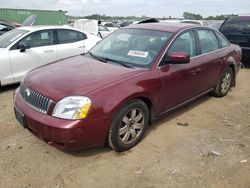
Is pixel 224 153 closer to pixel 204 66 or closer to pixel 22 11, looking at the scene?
pixel 204 66

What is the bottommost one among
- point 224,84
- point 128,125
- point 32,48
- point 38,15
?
point 38,15

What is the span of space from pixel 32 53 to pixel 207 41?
3871 mm

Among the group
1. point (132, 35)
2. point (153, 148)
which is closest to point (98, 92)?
point (153, 148)

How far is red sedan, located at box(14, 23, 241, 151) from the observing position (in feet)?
10.4

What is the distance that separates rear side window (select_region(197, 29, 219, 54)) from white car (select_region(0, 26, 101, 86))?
356 cm

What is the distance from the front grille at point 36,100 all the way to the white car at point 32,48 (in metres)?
2.80

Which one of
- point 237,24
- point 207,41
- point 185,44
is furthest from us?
point 237,24

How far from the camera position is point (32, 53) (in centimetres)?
660

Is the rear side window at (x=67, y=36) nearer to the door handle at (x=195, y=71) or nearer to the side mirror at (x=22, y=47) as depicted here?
the side mirror at (x=22, y=47)

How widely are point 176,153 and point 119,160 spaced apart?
29.8 inches

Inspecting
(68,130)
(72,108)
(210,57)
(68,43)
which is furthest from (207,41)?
(68,43)

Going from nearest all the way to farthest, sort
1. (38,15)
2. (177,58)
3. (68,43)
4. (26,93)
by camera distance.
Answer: (26,93) < (177,58) < (68,43) < (38,15)

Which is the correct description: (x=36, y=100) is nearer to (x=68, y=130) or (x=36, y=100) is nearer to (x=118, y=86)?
(x=68, y=130)

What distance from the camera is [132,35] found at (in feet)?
15.0
